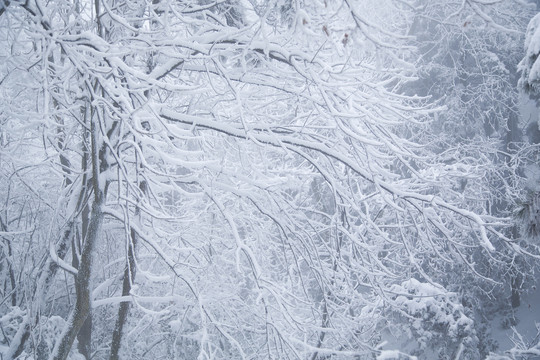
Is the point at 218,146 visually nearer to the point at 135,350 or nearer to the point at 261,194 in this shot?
the point at 261,194

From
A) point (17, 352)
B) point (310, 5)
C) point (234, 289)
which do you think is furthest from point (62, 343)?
point (310, 5)

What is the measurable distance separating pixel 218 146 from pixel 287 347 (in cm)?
268

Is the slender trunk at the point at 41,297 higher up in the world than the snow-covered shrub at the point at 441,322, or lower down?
higher up

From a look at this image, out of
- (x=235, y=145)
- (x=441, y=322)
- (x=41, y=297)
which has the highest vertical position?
(x=235, y=145)

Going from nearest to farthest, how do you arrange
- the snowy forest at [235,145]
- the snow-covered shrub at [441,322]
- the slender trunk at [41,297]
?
the snowy forest at [235,145]
the slender trunk at [41,297]
the snow-covered shrub at [441,322]

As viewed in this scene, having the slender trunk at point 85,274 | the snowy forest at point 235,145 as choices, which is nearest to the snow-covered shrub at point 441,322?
the snowy forest at point 235,145

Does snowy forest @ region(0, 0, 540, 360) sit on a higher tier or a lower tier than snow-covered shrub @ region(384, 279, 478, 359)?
higher

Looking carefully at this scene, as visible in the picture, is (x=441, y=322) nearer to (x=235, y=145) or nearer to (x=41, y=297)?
(x=235, y=145)

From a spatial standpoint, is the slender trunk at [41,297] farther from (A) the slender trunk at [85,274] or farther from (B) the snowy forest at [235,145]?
(A) the slender trunk at [85,274]

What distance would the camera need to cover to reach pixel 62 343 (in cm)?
340

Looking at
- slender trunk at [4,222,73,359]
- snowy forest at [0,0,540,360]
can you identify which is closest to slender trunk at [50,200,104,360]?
snowy forest at [0,0,540,360]

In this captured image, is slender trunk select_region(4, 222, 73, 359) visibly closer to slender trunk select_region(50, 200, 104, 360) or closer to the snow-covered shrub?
slender trunk select_region(50, 200, 104, 360)

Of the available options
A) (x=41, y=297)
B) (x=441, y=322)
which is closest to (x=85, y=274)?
(x=41, y=297)

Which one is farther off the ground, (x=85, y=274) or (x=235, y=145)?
(x=235, y=145)
